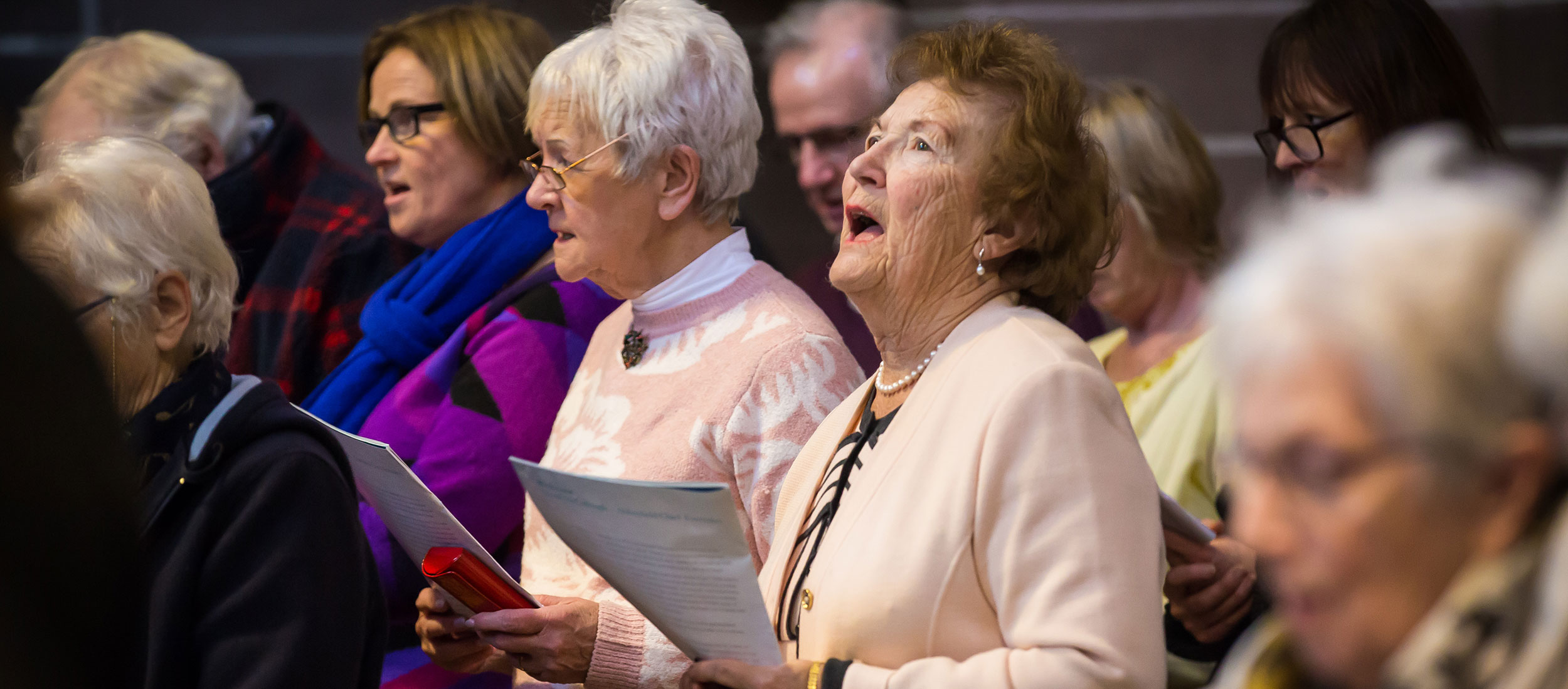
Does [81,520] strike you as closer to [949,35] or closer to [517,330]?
[949,35]

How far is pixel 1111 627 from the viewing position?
143 centimetres

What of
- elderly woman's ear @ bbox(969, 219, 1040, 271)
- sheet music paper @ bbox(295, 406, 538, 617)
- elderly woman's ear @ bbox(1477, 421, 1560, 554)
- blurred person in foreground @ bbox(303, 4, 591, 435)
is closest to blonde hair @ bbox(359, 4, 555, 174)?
blurred person in foreground @ bbox(303, 4, 591, 435)

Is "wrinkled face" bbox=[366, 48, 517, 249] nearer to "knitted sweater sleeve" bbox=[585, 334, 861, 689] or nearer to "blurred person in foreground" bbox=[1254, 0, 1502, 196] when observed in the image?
"knitted sweater sleeve" bbox=[585, 334, 861, 689]

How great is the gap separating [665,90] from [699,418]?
56 cm

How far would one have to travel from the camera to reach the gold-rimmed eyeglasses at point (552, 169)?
229 centimetres

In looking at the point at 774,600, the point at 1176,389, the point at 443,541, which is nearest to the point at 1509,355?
the point at 774,600

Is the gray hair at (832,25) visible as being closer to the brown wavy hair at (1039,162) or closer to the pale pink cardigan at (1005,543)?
the brown wavy hair at (1039,162)

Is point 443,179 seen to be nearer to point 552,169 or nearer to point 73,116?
point 552,169

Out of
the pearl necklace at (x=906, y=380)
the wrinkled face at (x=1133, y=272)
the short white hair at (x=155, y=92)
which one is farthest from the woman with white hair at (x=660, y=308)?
the short white hair at (x=155, y=92)

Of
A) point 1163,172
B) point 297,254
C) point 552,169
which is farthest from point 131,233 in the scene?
point 1163,172

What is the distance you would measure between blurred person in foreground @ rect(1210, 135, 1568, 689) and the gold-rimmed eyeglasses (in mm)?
1519

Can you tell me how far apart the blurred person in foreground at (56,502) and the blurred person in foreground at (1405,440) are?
808 millimetres

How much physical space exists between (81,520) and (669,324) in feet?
4.52

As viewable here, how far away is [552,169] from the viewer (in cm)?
233
